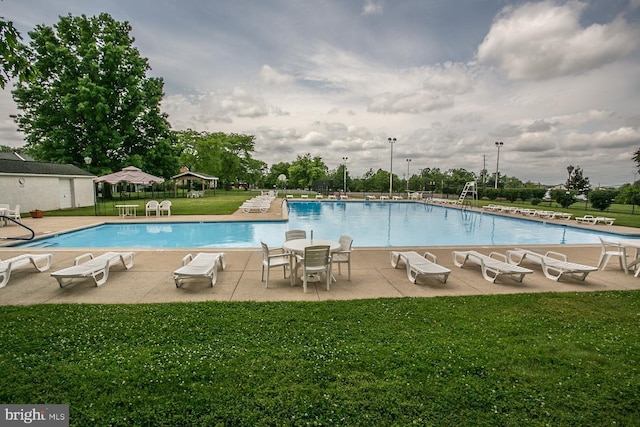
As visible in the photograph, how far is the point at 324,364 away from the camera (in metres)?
3.21

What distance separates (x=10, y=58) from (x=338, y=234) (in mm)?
12381

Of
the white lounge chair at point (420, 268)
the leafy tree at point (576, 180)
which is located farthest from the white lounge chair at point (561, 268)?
the leafy tree at point (576, 180)

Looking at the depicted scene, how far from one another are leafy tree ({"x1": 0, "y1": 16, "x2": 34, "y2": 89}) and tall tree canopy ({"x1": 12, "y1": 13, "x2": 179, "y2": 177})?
2434 centimetres

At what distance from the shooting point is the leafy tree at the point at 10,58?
3045mm

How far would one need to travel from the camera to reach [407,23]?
1306cm

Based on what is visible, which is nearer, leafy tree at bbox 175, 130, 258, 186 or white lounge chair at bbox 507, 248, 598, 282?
white lounge chair at bbox 507, 248, 598, 282

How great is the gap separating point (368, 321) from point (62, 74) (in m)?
31.2

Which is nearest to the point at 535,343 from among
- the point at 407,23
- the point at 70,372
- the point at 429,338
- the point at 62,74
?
the point at 429,338

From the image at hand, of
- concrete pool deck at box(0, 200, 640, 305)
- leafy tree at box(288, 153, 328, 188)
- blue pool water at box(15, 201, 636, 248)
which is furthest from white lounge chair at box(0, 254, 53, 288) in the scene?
leafy tree at box(288, 153, 328, 188)

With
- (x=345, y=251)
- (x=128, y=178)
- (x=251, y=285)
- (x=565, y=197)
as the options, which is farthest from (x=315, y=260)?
(x=565, y=197)

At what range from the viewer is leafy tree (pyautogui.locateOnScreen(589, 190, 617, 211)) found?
74.4 ft

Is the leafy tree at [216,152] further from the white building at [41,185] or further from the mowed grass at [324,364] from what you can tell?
the mowed grass at [324,364]

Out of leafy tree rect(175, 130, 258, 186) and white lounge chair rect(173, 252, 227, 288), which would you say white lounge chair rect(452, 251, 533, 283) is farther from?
leafy tree rect(175, 130, 258, 186)

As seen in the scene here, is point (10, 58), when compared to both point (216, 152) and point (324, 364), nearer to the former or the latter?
point (324, 364)
